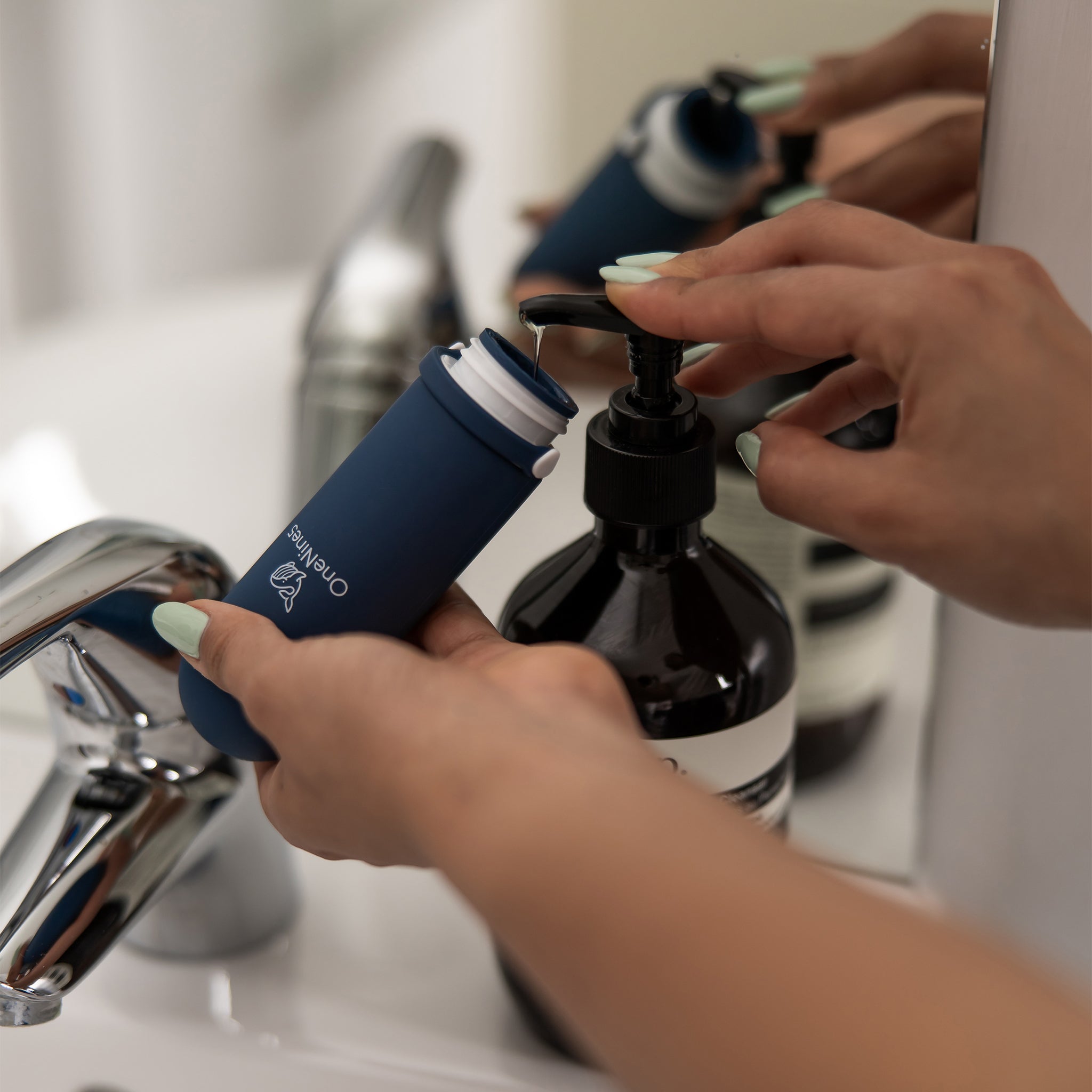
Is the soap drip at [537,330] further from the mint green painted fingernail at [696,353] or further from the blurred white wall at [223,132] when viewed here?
the blurred white wall at [223,132]

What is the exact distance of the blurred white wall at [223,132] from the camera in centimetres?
57

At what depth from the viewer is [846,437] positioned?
0.35m

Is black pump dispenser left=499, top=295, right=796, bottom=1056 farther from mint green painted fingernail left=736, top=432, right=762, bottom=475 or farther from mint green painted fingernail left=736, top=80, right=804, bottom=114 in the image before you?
mint green painted fingernail left=736, top=80, right=804, bottom=114

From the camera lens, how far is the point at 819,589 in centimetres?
36

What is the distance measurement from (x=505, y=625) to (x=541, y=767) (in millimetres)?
100

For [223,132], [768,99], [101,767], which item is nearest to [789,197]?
[768,99]

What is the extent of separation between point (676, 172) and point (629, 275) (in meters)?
0.14

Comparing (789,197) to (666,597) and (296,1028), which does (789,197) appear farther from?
(296,1028)

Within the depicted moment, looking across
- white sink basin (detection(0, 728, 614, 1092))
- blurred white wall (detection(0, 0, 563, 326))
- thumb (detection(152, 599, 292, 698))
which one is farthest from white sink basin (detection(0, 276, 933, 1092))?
blurred white wall (detection(0, 0, 563, 326))

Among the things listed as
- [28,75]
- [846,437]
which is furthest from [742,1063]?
[28,75]

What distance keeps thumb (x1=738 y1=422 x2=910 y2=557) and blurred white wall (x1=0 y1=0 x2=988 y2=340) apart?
328mm

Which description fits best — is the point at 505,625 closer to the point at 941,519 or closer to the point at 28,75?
the point at 941,519

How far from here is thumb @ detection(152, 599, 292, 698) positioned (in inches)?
8.4

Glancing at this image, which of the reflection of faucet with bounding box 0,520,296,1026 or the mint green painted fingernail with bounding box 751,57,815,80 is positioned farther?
the mint green painted fingernail with bounding box 751,57,815,80
